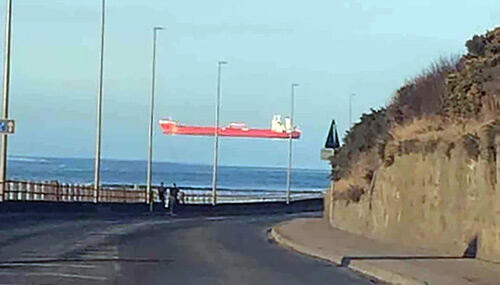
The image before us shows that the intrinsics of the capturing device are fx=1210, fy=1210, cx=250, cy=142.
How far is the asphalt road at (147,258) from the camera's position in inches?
816

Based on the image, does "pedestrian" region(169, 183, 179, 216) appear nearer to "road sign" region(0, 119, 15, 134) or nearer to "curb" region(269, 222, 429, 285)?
"road sign" region(0, 119, 15, 134)

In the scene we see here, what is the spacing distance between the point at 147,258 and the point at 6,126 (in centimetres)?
1809

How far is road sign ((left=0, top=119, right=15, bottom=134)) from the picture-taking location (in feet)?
139

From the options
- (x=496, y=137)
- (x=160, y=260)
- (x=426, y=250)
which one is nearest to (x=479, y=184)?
(x=496, y=137)

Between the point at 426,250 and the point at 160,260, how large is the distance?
6.58 m

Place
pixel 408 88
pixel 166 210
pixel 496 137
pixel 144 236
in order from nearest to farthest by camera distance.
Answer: pixel 496 137
pixel 144 236
pixel 408 88
pixel 166 210

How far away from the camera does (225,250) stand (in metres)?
29.4

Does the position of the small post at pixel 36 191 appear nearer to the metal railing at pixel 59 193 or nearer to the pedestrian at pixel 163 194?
the metal railing at pixel 59 193

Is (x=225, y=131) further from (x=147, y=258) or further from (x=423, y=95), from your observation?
(x=147, y=258)

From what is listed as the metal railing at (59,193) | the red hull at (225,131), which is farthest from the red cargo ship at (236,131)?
the metal railing at (59,193)

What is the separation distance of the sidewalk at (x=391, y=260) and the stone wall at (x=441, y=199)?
493 millimetres

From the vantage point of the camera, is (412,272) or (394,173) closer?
(412,272)

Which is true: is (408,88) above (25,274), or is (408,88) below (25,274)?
above

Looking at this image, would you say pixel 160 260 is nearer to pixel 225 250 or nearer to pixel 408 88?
pixel 225 250
